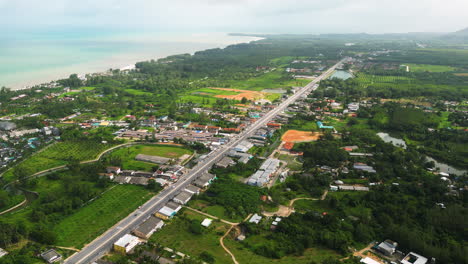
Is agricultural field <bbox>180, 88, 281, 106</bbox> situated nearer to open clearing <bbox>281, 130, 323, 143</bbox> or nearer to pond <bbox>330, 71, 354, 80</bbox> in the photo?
open clearing <bbox>281, 130, 323, 143</bbox>

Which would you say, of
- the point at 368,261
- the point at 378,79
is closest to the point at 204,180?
the point at 368,261

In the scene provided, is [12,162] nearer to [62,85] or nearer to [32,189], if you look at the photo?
[32,189]

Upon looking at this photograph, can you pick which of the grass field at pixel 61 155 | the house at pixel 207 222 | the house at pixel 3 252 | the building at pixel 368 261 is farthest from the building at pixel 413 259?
the grass field at pixel 61 155

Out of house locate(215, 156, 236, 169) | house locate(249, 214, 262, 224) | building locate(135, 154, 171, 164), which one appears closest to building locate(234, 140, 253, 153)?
house locate(215, 156, 236, 169)

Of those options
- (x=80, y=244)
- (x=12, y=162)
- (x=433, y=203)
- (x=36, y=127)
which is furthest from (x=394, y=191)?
(x=36, y=127)

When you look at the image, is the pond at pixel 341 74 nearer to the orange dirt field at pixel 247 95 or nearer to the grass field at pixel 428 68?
the grass field at pixel 428 68

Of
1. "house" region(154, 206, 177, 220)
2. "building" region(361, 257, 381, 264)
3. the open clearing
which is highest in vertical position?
the open clearing
